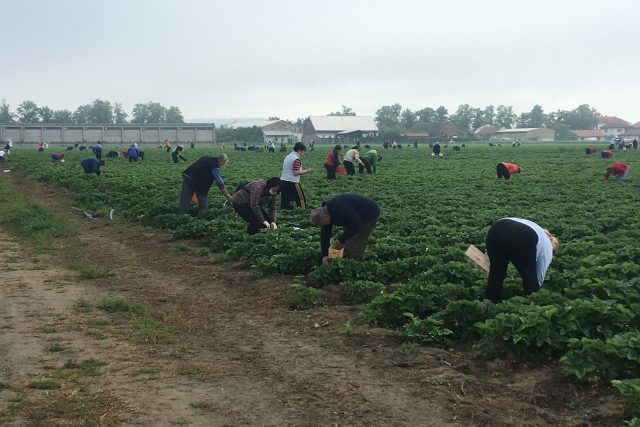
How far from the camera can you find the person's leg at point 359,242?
10.1 meters

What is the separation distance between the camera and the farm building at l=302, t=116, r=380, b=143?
126 metres

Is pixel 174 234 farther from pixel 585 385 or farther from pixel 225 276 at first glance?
pixel 585 385

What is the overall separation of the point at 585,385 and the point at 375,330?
2.50 m

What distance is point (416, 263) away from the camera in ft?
33.1

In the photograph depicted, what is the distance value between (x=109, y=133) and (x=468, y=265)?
105669 millimetres

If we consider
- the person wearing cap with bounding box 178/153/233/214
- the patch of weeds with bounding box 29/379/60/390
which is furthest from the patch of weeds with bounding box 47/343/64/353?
the person wearing cap with bounding box 178/153/233/214

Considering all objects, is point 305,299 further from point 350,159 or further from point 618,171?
point 618,171

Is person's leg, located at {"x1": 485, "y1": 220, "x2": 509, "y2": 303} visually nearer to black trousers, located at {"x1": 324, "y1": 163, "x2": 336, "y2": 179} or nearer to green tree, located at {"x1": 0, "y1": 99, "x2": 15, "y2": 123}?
black trousers, located at {"x1": 324, "y1": 163, "x2": 336, "y2": 179}

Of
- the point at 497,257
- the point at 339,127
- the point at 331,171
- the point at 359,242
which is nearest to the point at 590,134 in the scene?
the point at 339,127

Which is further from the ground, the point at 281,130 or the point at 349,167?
the point at 281,130

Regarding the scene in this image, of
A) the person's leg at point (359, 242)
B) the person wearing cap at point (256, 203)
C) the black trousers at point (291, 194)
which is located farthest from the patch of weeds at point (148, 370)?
the black trousers at point (291, 194)

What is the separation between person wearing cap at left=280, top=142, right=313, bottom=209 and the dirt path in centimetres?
581

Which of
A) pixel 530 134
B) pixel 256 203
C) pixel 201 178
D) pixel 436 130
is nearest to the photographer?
pixel 256 203

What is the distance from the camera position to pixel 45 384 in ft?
20.5
